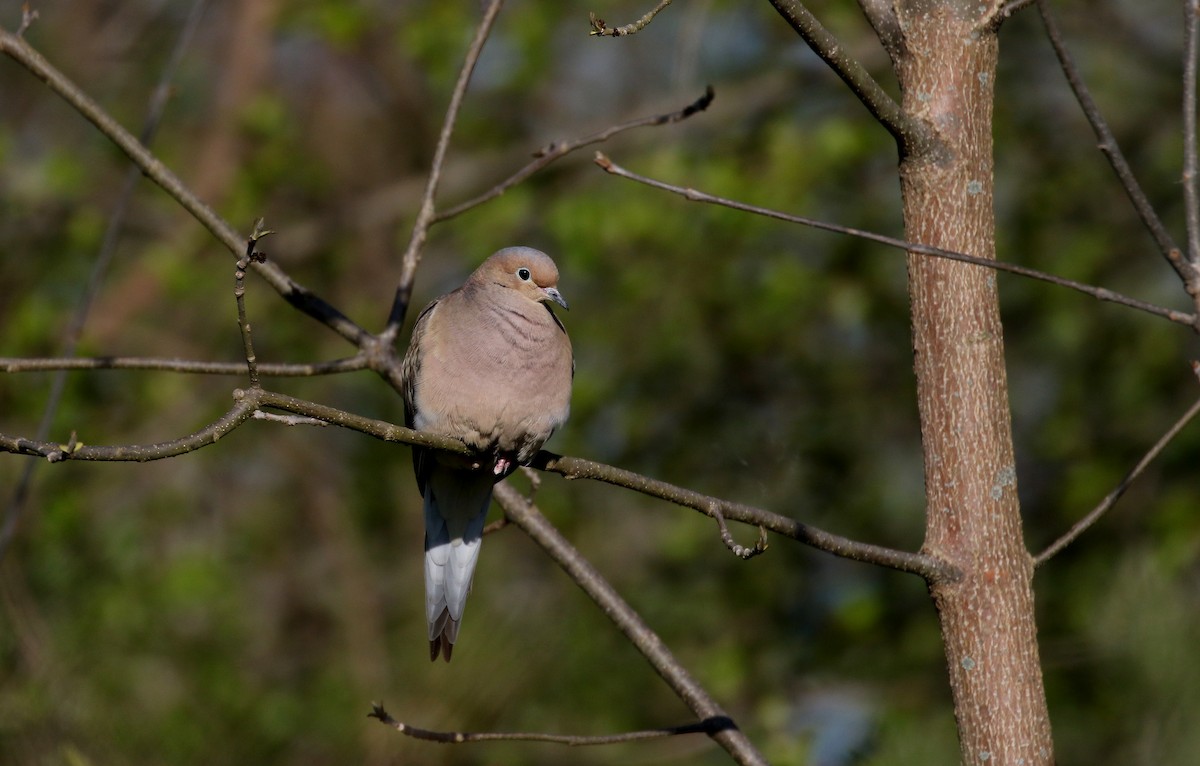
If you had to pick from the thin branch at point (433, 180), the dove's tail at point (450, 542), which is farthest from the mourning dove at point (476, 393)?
the thin branch at point (433, 180)

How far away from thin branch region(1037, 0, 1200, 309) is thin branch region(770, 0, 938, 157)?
0.28 meters

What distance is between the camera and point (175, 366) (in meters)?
2.73

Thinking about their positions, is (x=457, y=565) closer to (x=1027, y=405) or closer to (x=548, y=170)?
(x=548, y=170)

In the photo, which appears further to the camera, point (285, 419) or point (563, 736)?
point (563, 736)

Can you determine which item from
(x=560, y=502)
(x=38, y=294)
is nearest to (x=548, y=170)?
(x=560, y=502)

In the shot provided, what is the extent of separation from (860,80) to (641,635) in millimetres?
1309

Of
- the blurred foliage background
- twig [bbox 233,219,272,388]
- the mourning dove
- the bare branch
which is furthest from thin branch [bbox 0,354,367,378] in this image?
the blurred foliage background

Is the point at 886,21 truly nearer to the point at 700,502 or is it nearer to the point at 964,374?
the point at 964,374

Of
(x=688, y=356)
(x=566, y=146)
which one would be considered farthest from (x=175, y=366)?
(x=688, y=356)

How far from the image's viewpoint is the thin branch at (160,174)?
108 inches

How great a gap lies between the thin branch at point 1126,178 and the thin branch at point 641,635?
49.1 inches

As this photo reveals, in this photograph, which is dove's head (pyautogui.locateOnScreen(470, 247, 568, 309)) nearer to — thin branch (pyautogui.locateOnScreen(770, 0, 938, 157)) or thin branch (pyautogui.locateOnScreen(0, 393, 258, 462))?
thin branch (pyautogui.locateOnScreen(770, 0, 938, 157))

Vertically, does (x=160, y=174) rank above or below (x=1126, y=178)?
above

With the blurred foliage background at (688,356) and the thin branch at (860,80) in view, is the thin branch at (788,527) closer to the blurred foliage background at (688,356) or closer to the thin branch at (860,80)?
the thin branch at (860,80)
